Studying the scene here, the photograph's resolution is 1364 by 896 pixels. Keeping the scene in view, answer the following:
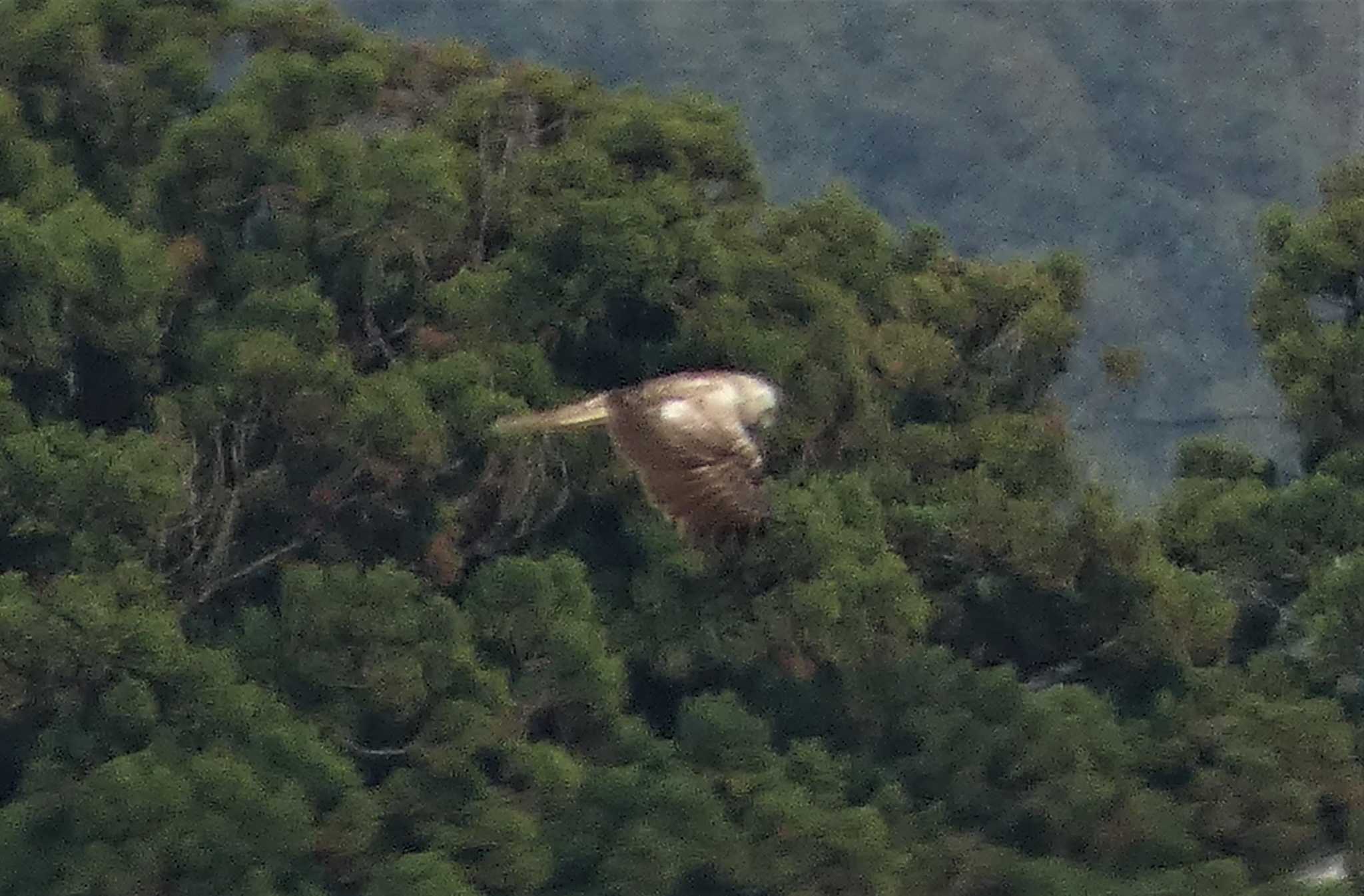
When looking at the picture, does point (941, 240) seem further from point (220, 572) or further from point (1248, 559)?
point (220, 572)

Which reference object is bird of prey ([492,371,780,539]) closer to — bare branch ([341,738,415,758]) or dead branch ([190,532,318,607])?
bare branch ([341,738,415,758])

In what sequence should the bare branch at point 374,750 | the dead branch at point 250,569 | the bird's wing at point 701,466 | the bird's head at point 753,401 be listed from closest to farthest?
the bird's wing at point 701,466
the bird's head at point 753,401
the bare branch at point 374,750
the dead branch at point 250,569

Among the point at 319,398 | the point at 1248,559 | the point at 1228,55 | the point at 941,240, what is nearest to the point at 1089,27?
the point at 1228,55

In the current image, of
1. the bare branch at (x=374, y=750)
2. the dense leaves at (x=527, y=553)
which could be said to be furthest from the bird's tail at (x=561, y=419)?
the bare branch at (x=374, y=750)

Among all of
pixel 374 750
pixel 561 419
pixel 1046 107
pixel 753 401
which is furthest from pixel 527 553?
pixel 1046 107

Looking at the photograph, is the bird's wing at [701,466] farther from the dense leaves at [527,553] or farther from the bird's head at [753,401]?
the dense leaves at [527,553]

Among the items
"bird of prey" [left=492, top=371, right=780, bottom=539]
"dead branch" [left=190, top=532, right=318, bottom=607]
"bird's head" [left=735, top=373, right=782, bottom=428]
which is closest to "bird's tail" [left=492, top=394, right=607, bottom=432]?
"bird of prey" [left=492, top=371, right=780, bottom=539]
